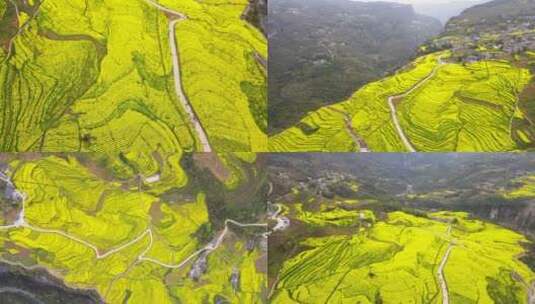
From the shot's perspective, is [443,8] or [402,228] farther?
[443,8]

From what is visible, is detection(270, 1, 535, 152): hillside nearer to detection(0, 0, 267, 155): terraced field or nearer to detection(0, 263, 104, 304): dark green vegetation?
detection(0, 0, 267, 155): terraced field

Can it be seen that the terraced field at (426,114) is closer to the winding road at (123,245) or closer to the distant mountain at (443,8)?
the distant mountain at (443,8)

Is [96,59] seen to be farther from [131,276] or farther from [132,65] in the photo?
[131,276]

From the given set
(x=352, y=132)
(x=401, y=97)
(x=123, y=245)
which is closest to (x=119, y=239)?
(x=123, y=245)

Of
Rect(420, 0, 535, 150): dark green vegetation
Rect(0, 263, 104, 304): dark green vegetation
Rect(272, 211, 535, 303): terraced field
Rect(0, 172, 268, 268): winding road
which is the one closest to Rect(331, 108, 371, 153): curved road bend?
Rect(272, 211, 535, 303): terraced field

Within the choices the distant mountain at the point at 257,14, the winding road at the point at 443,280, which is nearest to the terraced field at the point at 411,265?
the winding road at the point at 443,280

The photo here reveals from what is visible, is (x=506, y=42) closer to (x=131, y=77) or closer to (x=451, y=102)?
(x=451, y=102)

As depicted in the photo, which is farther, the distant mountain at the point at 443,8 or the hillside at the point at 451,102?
the distant mountain at the point at 443,8
